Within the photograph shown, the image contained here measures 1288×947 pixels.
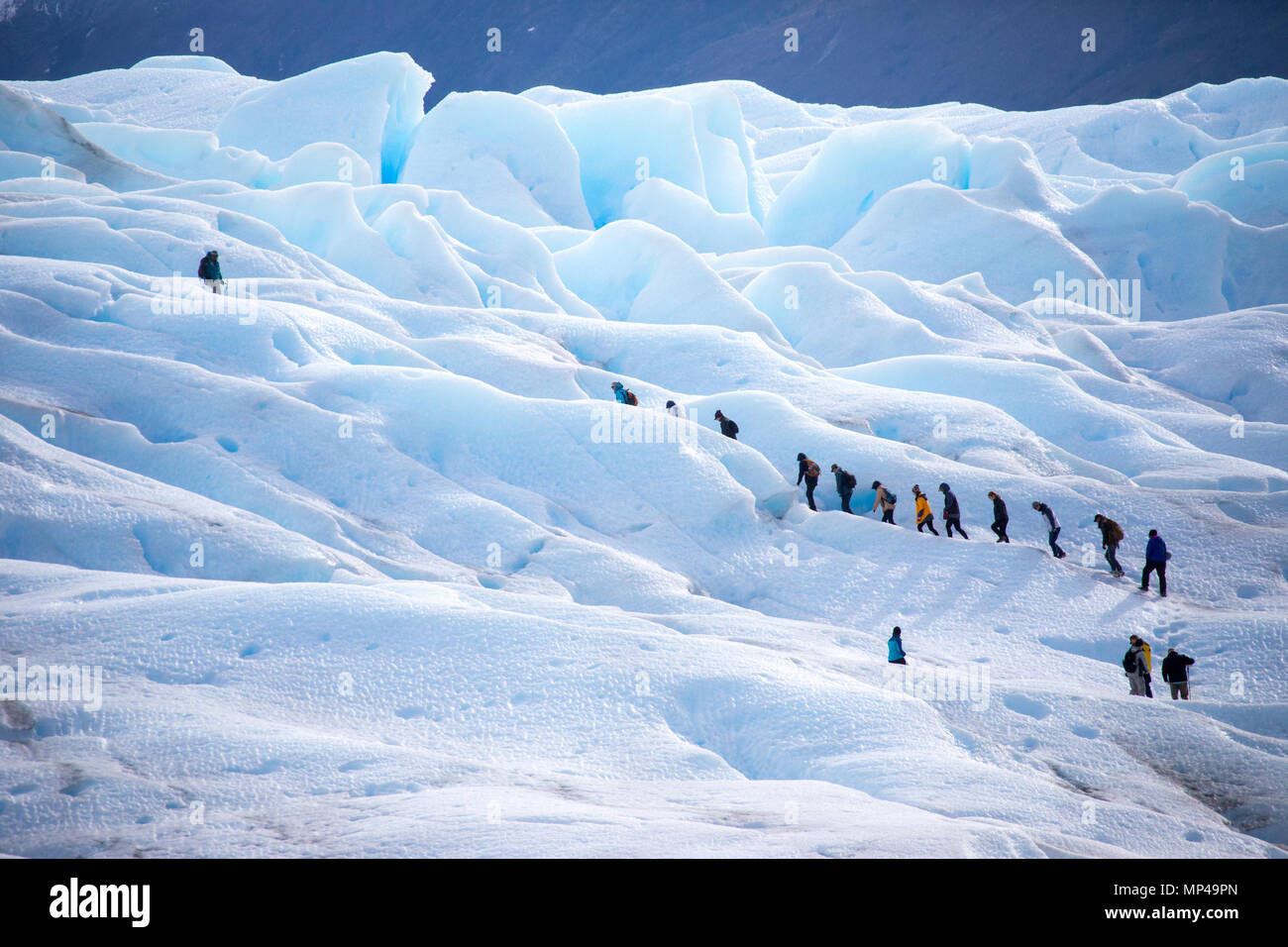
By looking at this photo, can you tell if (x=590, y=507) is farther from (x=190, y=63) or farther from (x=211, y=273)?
(x=190, y=63)

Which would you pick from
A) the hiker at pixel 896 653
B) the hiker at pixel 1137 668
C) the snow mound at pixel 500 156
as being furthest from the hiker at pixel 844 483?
the snow mound at pixel 500 156

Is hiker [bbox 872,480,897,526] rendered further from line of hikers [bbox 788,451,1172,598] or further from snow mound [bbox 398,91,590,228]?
snow mound [bbox 398,91,590,228]

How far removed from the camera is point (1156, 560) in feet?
52.7

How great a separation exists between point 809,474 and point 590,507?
13.2 ft

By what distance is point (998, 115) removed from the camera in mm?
55812

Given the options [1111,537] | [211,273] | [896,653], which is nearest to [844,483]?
[1111,537]

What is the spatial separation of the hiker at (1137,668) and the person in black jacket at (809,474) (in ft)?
20.6

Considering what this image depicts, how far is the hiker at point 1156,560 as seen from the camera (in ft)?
52.7

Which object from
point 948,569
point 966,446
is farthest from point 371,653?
point 966,446

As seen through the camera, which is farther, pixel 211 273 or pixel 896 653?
pixel 211 273

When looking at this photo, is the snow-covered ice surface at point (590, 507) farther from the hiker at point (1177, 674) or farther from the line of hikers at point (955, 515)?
the hiker at point (1177, 674)

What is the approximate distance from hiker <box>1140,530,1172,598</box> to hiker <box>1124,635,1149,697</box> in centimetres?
364

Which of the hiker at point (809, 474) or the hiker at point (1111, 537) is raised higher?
the hiker at point (809, 474)
